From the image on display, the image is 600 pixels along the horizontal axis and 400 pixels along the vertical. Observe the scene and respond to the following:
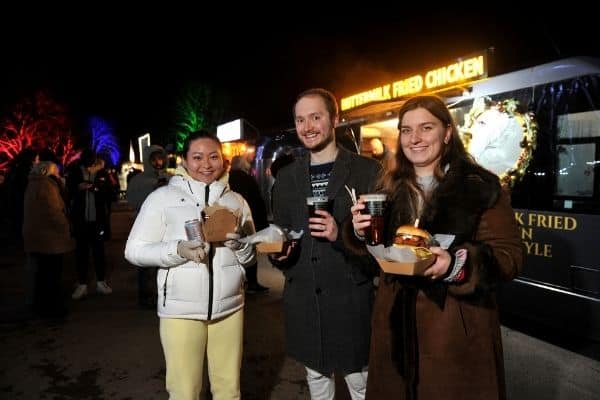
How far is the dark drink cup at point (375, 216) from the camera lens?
221 centimetres

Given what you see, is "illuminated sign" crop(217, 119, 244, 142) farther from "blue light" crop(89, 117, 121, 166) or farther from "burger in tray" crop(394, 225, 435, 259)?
"blue light" crop(89, 117, 121, 166)

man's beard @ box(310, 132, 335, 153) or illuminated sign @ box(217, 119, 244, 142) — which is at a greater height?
illuminated sign @ box(217, 119, 244, 142)

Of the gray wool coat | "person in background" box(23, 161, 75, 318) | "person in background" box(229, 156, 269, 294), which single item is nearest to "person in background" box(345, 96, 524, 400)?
the gray wool coat

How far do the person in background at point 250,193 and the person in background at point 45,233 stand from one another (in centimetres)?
249

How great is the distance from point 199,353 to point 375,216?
150cm

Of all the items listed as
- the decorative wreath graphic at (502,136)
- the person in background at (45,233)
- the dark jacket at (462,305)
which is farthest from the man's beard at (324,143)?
the person in background at (45,233)

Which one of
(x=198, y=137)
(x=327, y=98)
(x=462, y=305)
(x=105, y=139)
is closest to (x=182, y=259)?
(x=198, y=137)

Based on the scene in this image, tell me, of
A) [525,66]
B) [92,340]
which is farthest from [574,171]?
[92,340]

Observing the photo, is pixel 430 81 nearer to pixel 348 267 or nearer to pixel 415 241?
pixel 348 267

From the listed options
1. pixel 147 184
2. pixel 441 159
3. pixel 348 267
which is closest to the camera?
pixel 441 159

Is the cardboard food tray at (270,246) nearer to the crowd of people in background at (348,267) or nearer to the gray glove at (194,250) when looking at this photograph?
the crowd of people in background at (348,267)

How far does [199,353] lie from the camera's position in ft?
9.37

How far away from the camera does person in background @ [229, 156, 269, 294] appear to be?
7141 mm

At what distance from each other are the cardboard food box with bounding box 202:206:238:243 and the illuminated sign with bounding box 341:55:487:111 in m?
5.34
